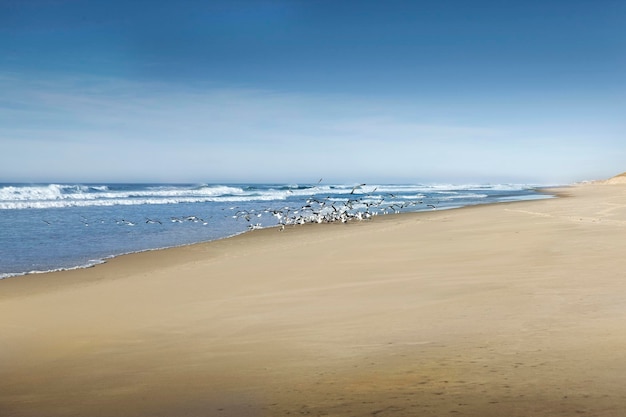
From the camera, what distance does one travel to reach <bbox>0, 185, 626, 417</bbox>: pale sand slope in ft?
12.6

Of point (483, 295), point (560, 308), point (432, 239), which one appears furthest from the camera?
point (432, 239)

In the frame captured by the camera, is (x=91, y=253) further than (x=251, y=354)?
Yes

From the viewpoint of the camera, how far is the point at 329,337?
5613 mm

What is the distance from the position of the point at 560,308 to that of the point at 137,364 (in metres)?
4.83

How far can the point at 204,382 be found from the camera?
445 cm

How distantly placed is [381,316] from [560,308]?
2.13 m

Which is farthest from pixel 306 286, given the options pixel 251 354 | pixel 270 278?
pixel 251 354

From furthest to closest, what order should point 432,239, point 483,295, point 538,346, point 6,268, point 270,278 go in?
point 432,239 < point 6,268 < point 270,278 < point 483,295 < point 538,346

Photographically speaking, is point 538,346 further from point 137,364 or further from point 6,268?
point 6,268

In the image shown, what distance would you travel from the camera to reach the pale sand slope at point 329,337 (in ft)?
12.6

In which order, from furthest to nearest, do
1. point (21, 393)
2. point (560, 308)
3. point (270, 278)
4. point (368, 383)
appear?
point (270, 278) → point (560, 308) → point (21, 393) → point (368, 383)

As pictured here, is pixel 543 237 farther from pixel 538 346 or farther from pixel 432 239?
pixel 538 346

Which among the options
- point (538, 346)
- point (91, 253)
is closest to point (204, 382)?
point (538, 346)

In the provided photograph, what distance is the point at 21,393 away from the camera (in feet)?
14.6
